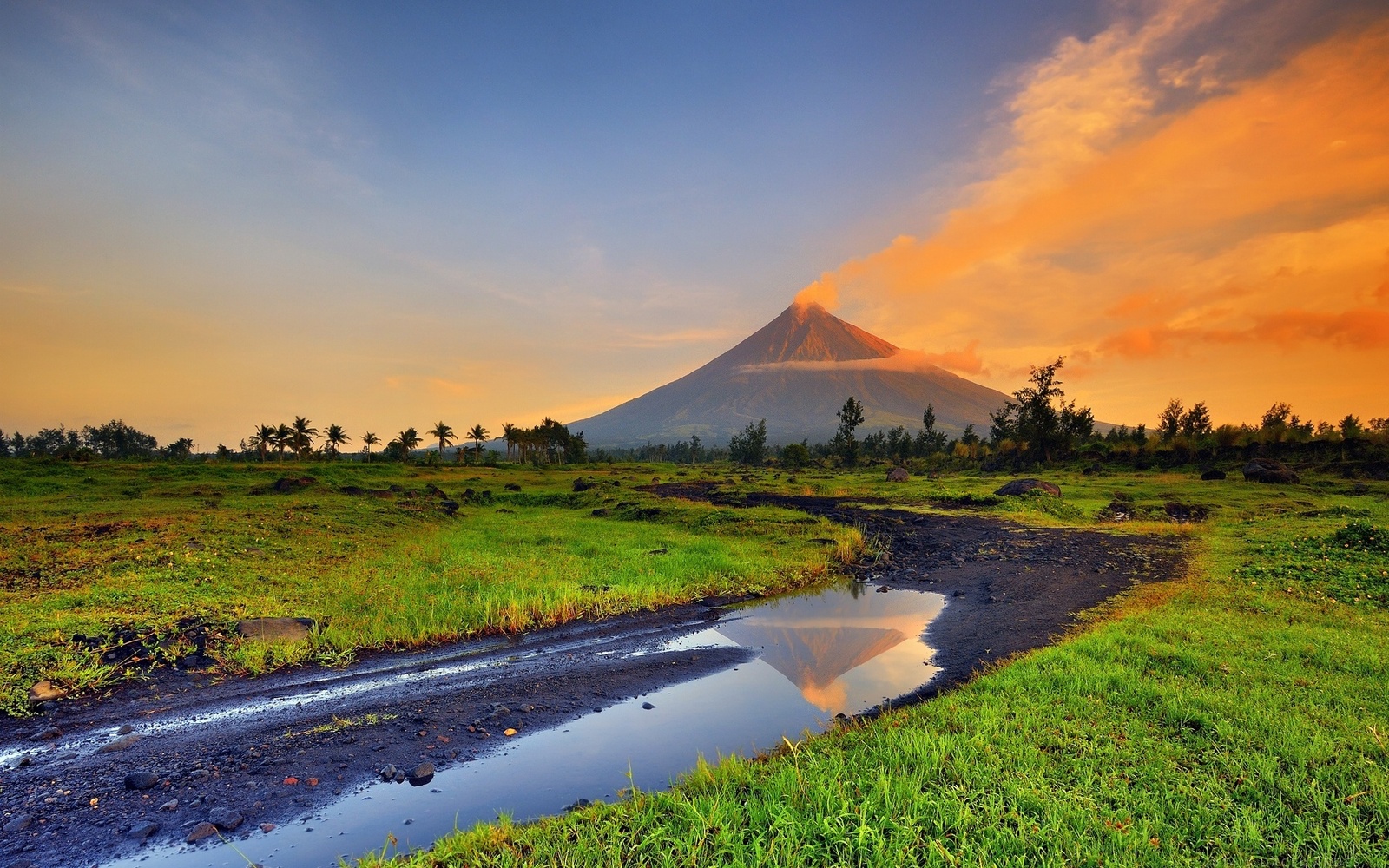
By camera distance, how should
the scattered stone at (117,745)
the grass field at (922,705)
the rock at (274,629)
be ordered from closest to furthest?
the grass field at (922,705) → the scattered stone at (117,745) → the rock at (274,629)

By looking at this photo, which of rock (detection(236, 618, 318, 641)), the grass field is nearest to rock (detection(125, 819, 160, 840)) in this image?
the grass field

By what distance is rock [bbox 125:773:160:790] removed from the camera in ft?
20.7

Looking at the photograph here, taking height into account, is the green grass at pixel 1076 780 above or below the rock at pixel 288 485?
below

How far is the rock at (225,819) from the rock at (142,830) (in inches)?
16.2

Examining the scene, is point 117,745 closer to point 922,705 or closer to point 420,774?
point 420,774

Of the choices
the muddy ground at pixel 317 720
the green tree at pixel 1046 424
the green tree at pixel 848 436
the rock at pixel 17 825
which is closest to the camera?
the rock at pixel 17 825

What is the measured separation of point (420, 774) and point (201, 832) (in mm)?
1972

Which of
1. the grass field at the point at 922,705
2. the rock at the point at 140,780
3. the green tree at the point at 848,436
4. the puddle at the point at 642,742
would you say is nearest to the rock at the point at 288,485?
the grass field at the point at 922,705

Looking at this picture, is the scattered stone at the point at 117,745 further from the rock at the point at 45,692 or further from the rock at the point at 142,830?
the rock at the point at 45,692

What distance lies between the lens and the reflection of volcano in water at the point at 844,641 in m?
9.84

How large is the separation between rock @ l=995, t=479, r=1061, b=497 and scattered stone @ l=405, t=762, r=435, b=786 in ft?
115

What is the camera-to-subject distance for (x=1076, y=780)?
5.57 metres

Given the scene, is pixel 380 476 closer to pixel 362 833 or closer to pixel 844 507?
pixel 844 507

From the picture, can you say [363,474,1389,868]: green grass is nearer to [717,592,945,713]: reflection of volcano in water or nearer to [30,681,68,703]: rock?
[717,592,945,713]: reflection of volcano in water
